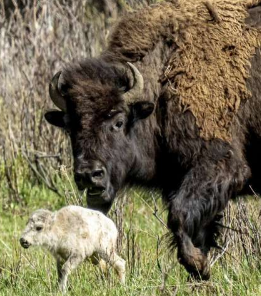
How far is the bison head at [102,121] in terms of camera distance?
7.25 meters

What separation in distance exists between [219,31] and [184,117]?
2.36 ft

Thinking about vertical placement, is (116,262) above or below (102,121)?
below

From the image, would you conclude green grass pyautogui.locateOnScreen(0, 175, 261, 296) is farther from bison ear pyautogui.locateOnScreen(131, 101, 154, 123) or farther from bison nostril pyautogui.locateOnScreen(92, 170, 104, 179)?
bison ear pyautogui.locateOnScreen(131, 101, 154, 123)

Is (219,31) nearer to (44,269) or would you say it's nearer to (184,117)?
(184,117)

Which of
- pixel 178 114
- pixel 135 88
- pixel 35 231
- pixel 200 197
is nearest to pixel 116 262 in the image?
pixel 35 231

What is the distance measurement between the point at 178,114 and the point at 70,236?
1.37 m

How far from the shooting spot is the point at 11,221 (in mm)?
11039

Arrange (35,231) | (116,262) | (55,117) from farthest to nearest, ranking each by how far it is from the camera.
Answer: (55,117), (116,262), (35,231)

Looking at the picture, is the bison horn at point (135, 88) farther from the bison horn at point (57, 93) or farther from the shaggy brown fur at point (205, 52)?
the bison horn at point (57, 93)

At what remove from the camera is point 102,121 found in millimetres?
7402

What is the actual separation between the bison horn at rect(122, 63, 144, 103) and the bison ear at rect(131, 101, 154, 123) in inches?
2.2

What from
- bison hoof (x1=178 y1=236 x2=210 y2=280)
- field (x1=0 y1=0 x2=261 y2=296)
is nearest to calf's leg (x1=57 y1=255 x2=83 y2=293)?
bison hoof (x1=178 y1=236 x2=210 y2=280)

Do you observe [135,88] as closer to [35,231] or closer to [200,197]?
[200,197]

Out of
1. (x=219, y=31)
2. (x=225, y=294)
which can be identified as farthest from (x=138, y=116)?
(x=225, y=294)
